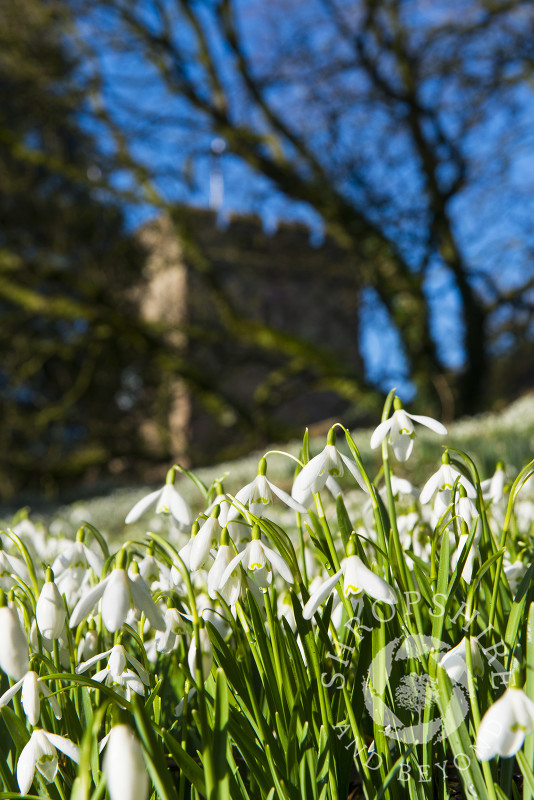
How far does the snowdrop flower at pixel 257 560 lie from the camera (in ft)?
3.59

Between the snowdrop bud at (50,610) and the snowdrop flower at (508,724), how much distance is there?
742 mm

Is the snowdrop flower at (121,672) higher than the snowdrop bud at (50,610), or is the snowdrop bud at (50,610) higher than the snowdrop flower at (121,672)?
the snowdrop bud at (50,610)

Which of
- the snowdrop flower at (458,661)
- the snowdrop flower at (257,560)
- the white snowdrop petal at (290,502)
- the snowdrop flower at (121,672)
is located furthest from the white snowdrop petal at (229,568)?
the snowdrop flower at (458,661)

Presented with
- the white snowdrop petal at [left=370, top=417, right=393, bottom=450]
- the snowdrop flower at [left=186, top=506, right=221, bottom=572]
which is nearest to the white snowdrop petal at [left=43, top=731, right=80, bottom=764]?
the snowdrop flower at [left=186, top=506, right=221, bottom=572]

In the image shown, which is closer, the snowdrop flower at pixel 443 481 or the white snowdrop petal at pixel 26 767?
the white snowdrop petal at pixel 26 767

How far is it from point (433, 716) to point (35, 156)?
11.3 meters

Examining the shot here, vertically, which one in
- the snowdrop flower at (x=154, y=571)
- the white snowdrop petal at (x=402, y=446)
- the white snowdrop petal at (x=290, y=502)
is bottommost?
the snowdrop flower at (x=154, y=571)

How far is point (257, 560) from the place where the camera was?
1119 millimetres

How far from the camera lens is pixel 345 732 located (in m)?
1.24

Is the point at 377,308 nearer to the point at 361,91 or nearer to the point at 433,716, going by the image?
the point at 361,91

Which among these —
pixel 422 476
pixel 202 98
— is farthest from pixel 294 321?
pixel 422 476

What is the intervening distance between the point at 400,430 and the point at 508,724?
0.59 meters

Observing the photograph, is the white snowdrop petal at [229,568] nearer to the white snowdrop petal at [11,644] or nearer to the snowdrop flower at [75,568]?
the white snowdrop petal at [11,644]

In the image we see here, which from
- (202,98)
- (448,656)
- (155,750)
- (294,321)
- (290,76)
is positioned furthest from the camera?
(294,321)
